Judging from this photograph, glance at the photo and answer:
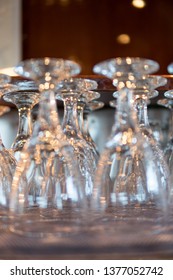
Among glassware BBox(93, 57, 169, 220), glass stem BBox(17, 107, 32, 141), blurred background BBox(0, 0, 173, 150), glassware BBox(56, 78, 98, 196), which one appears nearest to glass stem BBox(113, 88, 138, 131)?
glassware BBox(93, 57, 169, 220)

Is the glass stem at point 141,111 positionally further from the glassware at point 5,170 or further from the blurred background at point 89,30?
the blurred background at point 89,30

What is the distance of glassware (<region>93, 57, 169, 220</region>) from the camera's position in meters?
0.54

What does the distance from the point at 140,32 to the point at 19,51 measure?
0.46 metres

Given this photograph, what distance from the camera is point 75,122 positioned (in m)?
0.69

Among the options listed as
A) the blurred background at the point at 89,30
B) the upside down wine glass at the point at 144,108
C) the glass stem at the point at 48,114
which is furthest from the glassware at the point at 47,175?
the blurred background at the point at 89,30

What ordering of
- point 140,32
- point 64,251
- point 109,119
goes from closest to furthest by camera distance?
1. point 64,251
2. point 109,119
3. point 140,32

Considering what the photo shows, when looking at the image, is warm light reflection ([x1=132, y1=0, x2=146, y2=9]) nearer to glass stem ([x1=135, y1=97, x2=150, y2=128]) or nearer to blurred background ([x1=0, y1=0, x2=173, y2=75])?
blurred background ([x1=0, y1=0, x2=173, y2=75])

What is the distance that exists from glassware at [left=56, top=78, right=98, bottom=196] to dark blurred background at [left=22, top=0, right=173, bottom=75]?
48.4 inches

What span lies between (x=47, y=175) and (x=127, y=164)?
0.31ft

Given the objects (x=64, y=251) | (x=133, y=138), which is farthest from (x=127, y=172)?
(x=64, y=251)
